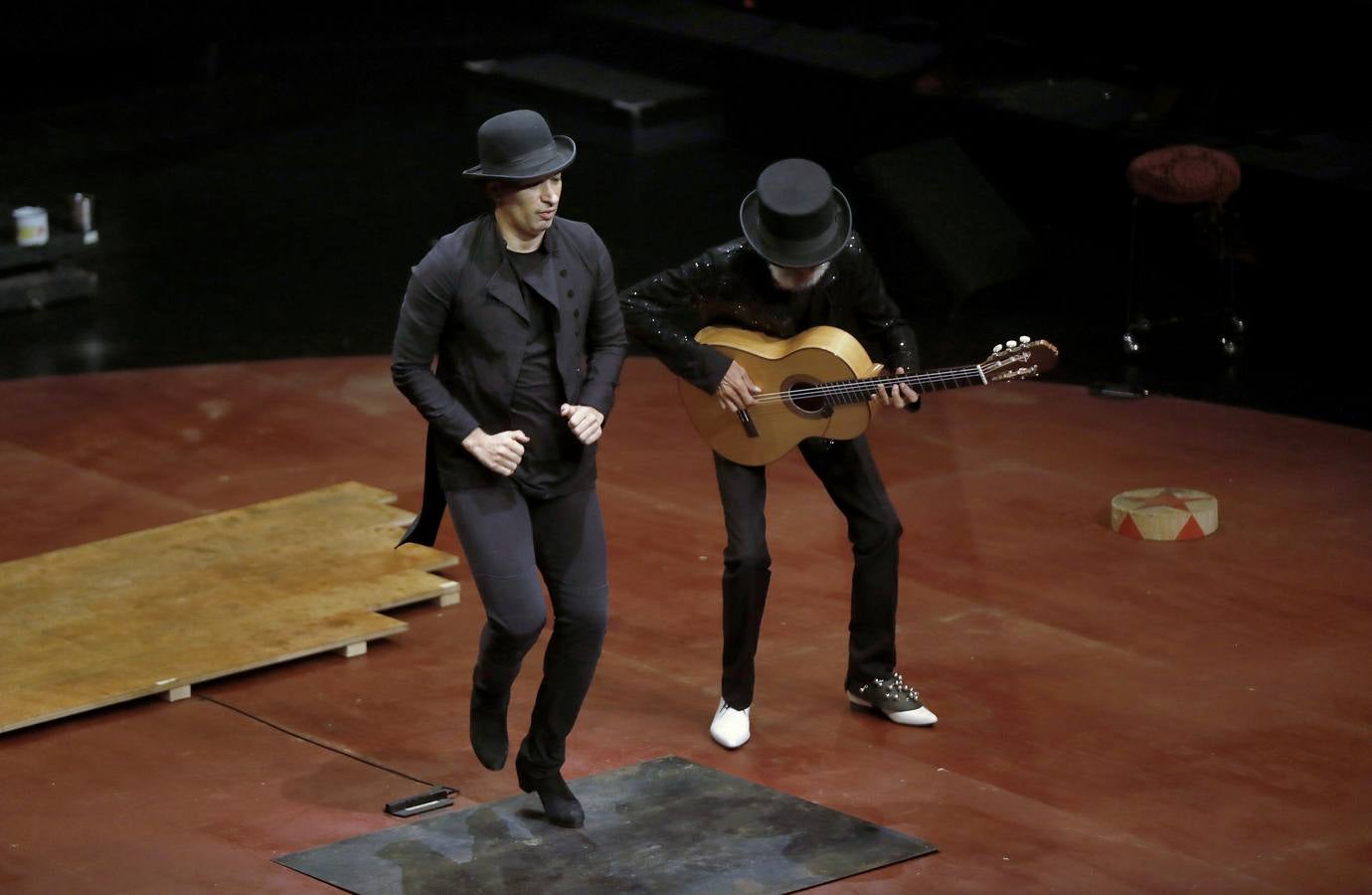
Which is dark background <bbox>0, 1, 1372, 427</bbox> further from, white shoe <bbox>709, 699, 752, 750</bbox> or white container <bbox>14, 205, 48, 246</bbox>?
white shoe <bbox>709, 699, 752, 750</bbox>

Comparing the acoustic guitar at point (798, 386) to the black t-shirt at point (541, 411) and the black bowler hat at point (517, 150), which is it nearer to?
the black t-shirt at point (541, 411)

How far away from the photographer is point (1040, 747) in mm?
5719

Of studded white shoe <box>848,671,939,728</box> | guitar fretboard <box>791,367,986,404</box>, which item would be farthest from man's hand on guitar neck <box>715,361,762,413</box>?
studded white shoe <box>848,671,939,728</box>

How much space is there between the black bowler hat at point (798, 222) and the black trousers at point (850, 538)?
1.81 ft

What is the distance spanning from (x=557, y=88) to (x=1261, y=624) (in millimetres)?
8024

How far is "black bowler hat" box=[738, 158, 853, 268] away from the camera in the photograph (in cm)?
538

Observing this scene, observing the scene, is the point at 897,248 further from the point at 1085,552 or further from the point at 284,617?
the point at 284,617

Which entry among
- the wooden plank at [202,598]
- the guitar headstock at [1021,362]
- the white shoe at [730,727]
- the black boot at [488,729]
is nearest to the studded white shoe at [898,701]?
the white shoe at [730,727]

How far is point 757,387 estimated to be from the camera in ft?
18.8

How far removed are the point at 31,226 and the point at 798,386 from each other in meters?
6.28

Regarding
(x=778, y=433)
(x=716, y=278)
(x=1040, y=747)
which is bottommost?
(x=1040, y=747)

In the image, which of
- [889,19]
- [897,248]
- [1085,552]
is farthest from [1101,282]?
[1085,552]

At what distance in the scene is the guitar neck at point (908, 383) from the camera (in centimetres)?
546

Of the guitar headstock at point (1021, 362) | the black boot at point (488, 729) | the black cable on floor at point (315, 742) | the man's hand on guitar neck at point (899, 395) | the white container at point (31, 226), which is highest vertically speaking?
the guitar headstock at point (1021, 362)
